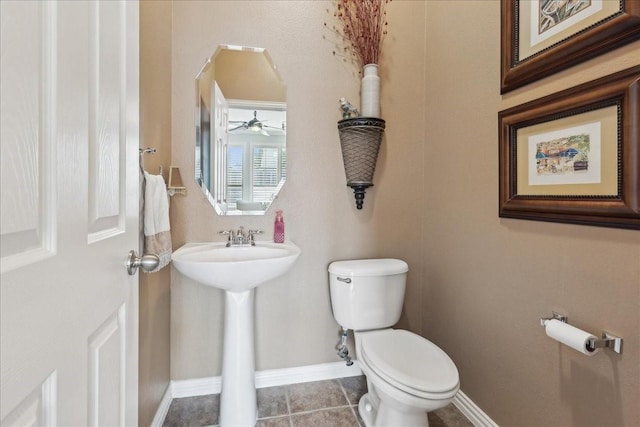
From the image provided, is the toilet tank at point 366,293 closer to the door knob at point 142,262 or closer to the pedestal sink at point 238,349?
the pedestal sink at point 238,349

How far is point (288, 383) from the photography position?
1805mm

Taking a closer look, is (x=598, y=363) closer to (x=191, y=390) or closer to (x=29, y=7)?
(x=29, y=7)

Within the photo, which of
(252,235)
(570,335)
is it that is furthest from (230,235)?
(570,335)

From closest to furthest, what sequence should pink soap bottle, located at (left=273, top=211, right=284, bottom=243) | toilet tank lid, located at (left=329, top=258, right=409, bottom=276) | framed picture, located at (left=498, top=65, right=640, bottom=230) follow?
1. framed picture, located at (left=498, top=65, right=640, bottom=230)
2. toilet tank lid, located at (left=329, top=258, right=409, bottom=276)
3. pink soap bottle, located at (left=273, top=211, right=284, bottom=243)

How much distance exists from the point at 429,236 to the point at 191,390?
166 centimetres

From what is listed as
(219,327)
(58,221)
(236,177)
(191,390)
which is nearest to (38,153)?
(58,221)

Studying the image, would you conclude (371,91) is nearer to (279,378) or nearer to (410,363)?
(410,363)

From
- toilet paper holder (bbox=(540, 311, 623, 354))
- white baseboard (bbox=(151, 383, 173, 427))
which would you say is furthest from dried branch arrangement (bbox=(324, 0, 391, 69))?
white baseboard (bbox=(151, 383, 173, 427))

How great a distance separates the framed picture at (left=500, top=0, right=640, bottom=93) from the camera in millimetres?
900

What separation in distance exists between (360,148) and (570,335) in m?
1.22

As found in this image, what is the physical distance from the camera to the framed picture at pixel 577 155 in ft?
2.90

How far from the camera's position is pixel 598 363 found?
3.20ft

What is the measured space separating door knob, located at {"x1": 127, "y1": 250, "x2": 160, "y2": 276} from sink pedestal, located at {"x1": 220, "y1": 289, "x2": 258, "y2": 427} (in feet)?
2.35

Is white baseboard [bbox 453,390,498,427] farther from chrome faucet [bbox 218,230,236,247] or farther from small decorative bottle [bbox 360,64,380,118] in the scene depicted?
small decorative bottle [bbox 360,64,380,118]
